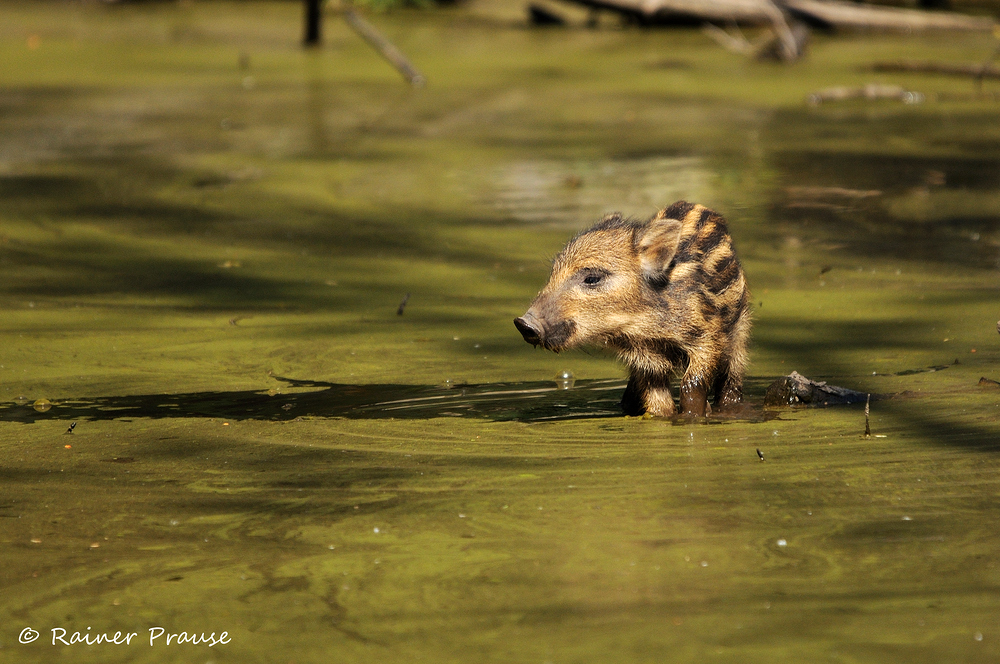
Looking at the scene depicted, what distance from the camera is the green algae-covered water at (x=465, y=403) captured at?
4.12 meters

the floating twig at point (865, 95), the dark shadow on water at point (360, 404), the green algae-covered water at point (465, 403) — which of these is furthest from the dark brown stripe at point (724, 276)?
the floating twig at point (865, 95)

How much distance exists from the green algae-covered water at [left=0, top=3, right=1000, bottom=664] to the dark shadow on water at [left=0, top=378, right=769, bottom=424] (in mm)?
29

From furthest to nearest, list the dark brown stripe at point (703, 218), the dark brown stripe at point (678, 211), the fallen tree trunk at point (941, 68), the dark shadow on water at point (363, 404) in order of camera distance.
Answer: the fallen tree trunk at point (941, 68) < the dark brown stripe at point (678, 211) < the dark brown stripe at point (703, 218) < the dark shadow on water at point (363, 404)

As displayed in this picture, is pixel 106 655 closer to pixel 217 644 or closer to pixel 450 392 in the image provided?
pixel 217 644

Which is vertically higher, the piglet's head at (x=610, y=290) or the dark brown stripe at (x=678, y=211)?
the dark brown stripe at (x=678, y=211)

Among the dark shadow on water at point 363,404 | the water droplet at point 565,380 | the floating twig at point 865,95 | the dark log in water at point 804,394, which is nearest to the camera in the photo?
the dark log in water at point 804,394

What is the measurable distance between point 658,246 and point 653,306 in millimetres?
277

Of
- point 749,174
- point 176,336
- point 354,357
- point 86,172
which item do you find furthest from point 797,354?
point 86,172

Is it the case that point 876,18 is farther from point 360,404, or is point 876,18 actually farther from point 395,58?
point 360,404

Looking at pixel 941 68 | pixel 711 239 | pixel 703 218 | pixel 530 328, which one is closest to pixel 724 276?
pixel 711 239

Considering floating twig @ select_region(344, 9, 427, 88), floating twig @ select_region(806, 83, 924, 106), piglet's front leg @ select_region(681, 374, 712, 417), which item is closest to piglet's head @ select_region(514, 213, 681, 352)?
piglet's front leg @ select_region(681, 374, 712, 417)

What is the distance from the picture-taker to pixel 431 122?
15289 mm

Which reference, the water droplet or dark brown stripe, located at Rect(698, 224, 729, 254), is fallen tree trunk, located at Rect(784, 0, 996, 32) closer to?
the water droplet

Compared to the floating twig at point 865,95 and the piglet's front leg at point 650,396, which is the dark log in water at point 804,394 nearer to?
the piglet's front leg at point 650,396
